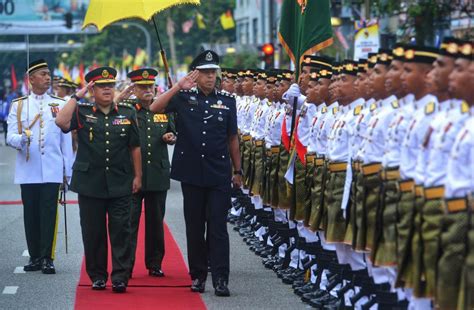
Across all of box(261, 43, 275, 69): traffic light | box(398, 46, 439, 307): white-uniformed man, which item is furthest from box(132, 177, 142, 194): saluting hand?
box(261, 43, 275, 69): traffic light

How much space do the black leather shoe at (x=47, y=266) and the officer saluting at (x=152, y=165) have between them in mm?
953

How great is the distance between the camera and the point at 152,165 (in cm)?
1377

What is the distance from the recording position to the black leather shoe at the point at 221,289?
12227mm

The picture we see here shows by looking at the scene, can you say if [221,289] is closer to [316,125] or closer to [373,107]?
[316,125]

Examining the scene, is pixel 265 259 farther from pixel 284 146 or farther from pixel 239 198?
pixel 239 198

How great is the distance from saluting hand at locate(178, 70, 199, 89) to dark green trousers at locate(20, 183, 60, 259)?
2.43 meters

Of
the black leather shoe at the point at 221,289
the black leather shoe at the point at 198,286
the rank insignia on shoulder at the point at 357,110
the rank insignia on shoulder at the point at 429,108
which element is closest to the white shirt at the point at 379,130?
the rank insignia on shoulder at the point at 357,110

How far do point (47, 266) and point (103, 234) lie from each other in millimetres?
1280

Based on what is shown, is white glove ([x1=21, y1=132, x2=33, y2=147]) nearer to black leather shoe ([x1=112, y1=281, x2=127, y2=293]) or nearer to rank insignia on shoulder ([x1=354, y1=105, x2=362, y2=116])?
black leather shoe ([x1=112, y1=281, x2=127, y2=293])

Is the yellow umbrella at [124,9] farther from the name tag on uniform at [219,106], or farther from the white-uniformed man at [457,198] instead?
the white-uniformed man at [457,198]

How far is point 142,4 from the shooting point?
45.2ft

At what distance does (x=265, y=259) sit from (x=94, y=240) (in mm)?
2781

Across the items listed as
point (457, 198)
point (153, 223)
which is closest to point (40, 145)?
point (153, 223)

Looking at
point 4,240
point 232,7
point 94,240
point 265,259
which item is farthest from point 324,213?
point 232,7
